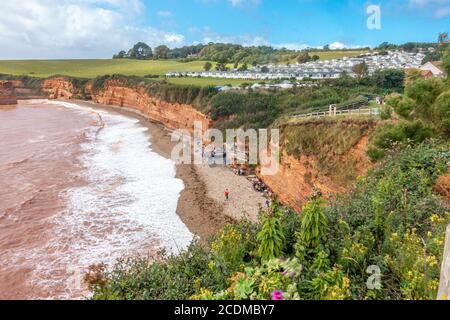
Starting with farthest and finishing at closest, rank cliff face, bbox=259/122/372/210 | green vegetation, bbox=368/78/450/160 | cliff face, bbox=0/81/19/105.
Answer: cliff face, bbox=0/81/19/105 < cliff face, bbox=259/122/372/210 < green vegetation, bbox=368/78/450/160

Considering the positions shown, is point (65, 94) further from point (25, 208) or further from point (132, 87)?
point (25, 208)

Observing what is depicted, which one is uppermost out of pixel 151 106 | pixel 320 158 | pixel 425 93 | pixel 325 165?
pixel 151 106

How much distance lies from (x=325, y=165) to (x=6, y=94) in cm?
8534

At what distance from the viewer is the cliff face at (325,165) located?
1712 cm

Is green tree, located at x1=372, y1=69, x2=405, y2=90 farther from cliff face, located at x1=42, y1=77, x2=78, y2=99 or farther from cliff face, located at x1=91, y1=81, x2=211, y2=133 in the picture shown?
cliff face, located at x1=42, y1=77, x2=78, y2=99

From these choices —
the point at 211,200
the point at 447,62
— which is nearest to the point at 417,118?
the point at 447,62

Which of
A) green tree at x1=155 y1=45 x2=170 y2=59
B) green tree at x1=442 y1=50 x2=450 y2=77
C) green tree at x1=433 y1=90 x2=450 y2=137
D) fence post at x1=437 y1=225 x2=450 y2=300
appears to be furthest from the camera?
green tree at x1=155 y1=45 x2=170 y2=59

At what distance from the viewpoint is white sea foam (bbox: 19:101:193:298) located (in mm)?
14926

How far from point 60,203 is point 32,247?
17.4 feet

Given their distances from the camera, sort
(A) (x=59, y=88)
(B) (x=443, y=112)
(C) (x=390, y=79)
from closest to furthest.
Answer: (B) (x=443, y=112)
(C) (x=390, y=79)
(A) (x=59, y=88)

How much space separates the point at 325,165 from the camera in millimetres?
18422

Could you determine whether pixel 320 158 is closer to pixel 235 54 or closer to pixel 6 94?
pixel 6 94

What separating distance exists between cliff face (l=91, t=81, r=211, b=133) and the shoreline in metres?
12.5

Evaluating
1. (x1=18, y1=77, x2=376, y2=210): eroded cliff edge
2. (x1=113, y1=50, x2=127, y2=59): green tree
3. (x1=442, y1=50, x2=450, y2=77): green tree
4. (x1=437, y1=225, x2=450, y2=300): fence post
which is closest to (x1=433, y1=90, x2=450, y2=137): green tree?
(x1=18, y1=77, x2=376, y2=210): eroded cliff edge
